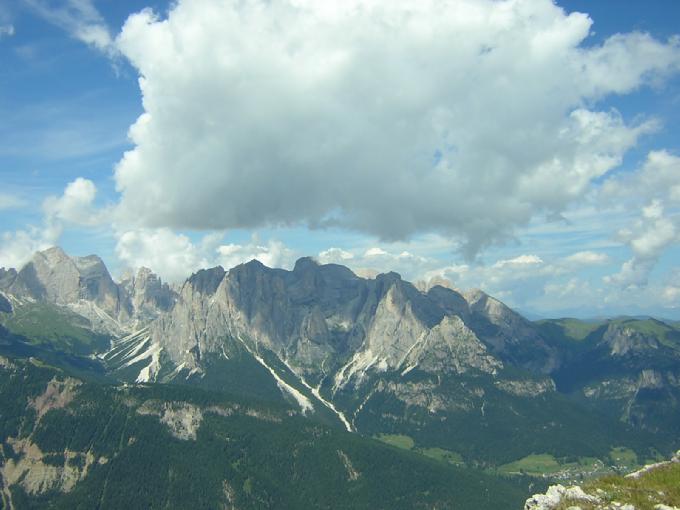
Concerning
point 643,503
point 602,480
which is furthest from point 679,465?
point 643,503

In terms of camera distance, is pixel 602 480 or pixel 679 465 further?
pixel 679 465

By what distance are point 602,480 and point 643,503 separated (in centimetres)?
1363

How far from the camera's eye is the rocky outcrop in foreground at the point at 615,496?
73.1 m

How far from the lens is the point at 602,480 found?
8688 cm

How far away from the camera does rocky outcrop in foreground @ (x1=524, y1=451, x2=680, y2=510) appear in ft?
240

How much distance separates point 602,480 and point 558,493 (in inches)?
484

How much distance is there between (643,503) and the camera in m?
73.4

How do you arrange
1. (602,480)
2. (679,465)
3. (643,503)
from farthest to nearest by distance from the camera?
1. (679,465)
2. (602,480)
3. (643,503)

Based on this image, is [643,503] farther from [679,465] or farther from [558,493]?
[679,465]

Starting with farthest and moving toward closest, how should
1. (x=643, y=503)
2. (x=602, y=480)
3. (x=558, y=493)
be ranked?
(x=602, y=480) → (x=558, y=493) → (x=643, y=503)

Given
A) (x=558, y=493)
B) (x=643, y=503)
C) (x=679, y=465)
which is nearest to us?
(x=643, y=503)

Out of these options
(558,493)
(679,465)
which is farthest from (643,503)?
(679,465)

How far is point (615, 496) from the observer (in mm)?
76562

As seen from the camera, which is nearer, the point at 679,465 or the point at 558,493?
the point at 558,493
